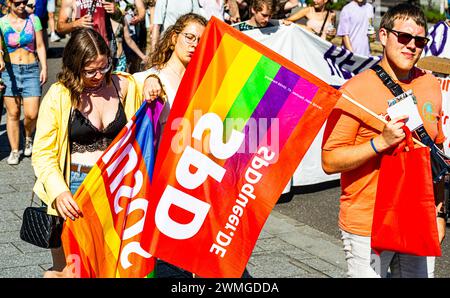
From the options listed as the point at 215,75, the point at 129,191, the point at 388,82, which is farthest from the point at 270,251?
the point at 388,82

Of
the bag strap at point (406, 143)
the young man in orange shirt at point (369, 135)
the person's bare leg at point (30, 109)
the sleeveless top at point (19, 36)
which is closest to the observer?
the bag strap at point (406, 143)

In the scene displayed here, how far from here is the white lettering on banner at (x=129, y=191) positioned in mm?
4578

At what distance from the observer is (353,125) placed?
4.12 meters

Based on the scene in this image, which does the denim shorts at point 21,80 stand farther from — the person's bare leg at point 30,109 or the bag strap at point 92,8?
the bag strap at point 92,8

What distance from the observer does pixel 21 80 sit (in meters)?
9.16

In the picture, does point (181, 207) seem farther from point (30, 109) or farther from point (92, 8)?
point (30, 109)

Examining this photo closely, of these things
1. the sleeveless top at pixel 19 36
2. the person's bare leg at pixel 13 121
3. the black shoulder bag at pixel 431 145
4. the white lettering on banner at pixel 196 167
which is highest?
the black shoulder bag at pixel 431 145

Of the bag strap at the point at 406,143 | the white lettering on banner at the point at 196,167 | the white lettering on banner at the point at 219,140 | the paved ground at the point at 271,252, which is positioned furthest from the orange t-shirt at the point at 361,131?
the paved ground at the point at 271,252

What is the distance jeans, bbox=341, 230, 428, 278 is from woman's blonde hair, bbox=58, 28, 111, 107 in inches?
61.6

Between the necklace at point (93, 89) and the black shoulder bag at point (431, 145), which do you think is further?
the necklace at point (93, 89)

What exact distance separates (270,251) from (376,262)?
7.93 ft

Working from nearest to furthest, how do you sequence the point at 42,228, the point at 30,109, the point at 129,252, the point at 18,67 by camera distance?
the point at 42,228 → the point at 129,252 → the point at 18,67 → the point at 30,109

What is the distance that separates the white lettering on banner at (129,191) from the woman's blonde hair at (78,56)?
34 centimetres
